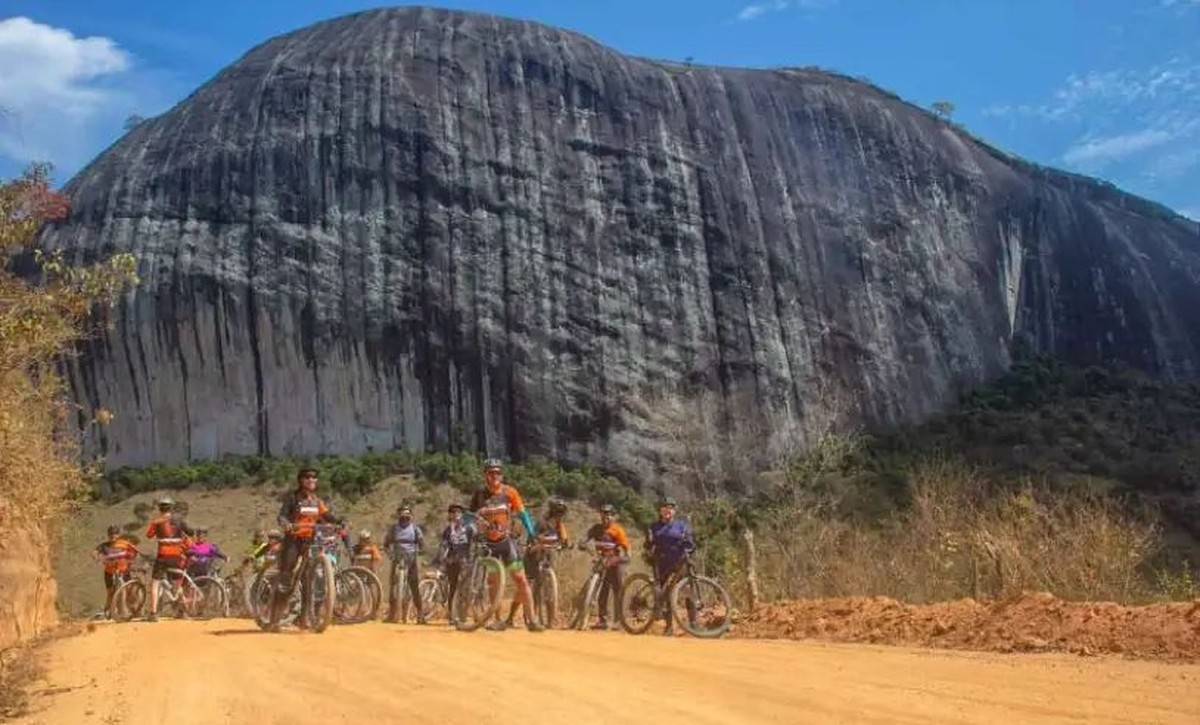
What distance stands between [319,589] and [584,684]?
5070 millimetres

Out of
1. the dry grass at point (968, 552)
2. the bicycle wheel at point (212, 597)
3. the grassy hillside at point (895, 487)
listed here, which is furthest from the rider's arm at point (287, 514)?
the grassy hillside at point (895, 487)

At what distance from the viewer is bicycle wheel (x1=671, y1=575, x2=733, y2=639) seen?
43.8 feet

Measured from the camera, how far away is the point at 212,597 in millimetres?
18625

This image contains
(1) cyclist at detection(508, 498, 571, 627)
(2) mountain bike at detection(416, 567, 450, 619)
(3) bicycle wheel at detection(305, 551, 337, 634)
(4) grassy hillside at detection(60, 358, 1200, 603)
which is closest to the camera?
(3) bicycle wheel at detection(305, 551, 337, 634)

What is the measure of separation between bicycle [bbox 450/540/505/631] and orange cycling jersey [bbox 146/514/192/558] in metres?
6.59

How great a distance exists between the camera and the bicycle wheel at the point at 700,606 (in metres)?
13.3

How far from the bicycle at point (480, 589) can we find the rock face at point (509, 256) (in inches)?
1548

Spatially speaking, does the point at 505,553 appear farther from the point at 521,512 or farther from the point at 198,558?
the point at 198,558

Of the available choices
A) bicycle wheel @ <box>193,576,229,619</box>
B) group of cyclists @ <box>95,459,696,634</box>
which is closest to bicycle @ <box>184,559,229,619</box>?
bicycle wheel @ <box>193,576,229,619</box>

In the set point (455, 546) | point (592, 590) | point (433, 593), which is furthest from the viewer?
point (433, 593)

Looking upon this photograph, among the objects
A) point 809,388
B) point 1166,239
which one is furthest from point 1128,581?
point 1166,239

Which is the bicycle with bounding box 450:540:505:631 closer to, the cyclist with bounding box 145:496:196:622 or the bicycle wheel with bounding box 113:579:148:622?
the cyclist with bounding box 145:496:196:622

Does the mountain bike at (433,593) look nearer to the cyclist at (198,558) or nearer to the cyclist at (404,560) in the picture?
the cyclist at (404,560)

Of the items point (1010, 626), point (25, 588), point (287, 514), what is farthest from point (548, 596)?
point (25, 588)
